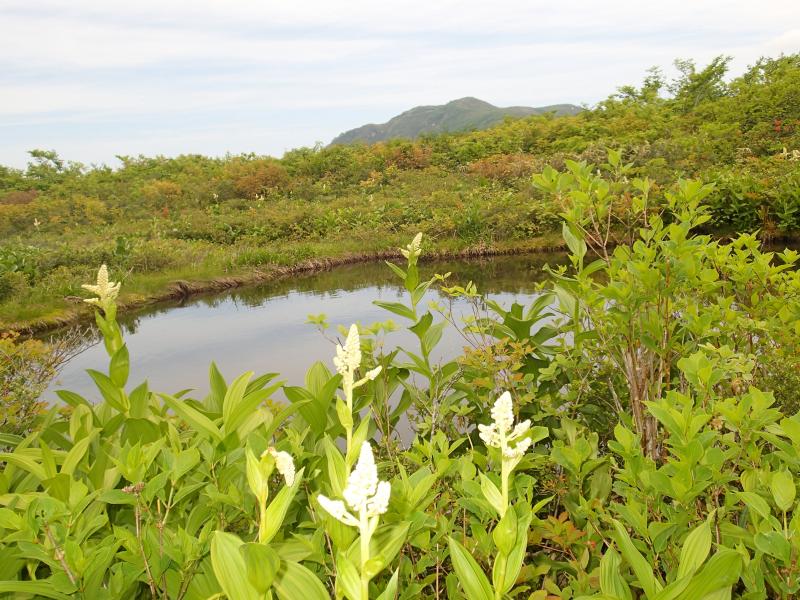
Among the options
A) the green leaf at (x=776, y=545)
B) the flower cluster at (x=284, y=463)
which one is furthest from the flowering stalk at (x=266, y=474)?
the green leaf at (x=776, y=545)

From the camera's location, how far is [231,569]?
1.08 metres

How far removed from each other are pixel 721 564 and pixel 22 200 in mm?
35753

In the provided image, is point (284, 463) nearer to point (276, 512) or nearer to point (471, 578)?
point (276, 512)

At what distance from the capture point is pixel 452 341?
21.8ft

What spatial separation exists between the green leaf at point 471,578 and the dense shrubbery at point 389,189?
11.5 meters

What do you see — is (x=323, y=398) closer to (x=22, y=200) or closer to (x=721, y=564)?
(x=721, y=564)

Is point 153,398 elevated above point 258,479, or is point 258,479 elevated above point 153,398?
point 258,479

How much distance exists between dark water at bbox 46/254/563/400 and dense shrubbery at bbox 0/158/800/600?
163 centimetres

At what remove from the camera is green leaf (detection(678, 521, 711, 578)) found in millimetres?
1162

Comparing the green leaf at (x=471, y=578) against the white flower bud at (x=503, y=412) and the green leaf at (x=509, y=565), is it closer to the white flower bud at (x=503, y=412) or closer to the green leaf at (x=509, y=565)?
the green leaf at (x=509, y=565)

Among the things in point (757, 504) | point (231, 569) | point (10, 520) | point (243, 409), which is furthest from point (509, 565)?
point (10, 520)

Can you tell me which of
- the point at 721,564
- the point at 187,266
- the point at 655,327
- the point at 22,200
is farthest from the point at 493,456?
the point at 22,200

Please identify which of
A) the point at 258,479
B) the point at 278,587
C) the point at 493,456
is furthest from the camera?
the point at 493,456

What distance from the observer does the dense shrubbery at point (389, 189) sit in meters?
13.9
